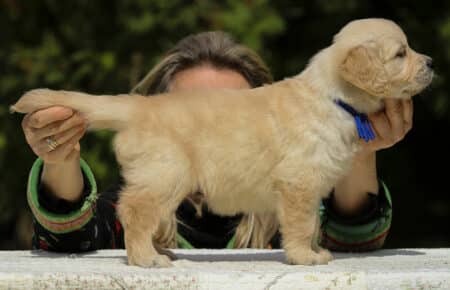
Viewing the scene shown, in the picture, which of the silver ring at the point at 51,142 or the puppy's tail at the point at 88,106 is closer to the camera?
the puppy's tail at the point at 88,106

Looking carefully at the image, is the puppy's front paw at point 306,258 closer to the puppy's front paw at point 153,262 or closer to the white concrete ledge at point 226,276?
the white concrete ledge at point 226,276

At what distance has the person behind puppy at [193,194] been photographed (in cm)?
334

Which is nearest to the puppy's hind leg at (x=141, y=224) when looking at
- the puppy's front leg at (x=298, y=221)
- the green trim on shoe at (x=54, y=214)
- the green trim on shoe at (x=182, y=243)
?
the puppy's front leg at (x=298, y=221)

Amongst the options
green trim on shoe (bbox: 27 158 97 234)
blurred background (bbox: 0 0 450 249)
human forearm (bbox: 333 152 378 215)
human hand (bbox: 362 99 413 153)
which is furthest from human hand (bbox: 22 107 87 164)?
blurred background (bbox: 0 0 450 249)

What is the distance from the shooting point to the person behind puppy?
131 inches

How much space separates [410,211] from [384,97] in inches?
246

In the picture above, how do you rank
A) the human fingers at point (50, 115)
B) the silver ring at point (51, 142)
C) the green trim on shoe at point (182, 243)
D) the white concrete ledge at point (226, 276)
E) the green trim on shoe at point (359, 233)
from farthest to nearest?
the green trim on shoe at point (182, 243)
the green trim on shoe at point (359, 233)
the silver ring at point (51, 142)
the human fingers at point (50, 115)
the white concrete ledge at point (226, 276)

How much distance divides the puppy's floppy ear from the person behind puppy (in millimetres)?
180

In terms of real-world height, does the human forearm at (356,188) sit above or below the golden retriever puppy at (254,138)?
below

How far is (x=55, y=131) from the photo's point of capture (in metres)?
3.21

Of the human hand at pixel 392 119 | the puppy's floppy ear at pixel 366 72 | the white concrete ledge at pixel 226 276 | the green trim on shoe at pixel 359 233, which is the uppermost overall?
the puppy's floppy ear at pixel 366 72

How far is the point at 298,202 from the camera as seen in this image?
3.14m

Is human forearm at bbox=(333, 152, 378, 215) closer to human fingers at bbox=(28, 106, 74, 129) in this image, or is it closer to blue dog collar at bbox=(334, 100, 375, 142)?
blue dog collar at bbox=(334, 100, 375, 142)

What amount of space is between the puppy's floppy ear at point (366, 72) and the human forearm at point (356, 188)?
2.56ft
